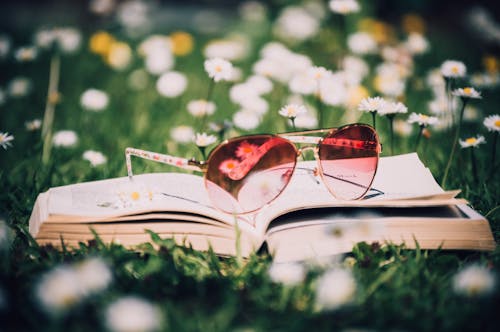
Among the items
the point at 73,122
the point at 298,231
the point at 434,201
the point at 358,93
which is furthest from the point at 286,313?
the point at 73,122

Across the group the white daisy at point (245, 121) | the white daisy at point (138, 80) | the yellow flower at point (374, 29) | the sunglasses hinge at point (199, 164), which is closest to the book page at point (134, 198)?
the sunglasses hinge at point (199, 164)

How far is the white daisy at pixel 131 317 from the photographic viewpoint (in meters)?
0.84

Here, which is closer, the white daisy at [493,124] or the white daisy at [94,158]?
the white daisy at [493,124]

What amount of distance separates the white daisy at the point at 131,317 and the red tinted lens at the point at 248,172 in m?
0.41

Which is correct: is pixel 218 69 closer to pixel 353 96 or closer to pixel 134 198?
pixel 134 198

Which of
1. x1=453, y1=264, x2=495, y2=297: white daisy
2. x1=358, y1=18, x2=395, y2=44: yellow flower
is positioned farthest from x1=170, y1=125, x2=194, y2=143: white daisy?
x1=358, y1=18, x2=395, y2=44: yellow flower

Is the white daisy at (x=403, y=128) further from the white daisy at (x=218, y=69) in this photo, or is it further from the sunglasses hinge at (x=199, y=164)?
the sunglasses hinge at (x=199, y=164)

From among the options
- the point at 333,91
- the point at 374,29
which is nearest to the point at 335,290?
the point at 333,91

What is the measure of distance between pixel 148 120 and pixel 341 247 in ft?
4.74

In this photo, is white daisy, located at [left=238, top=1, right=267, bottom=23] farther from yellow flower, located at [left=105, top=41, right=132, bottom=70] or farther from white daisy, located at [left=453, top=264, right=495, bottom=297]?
white daisy, located at [left=453, top=264, right=495, bottom=297]

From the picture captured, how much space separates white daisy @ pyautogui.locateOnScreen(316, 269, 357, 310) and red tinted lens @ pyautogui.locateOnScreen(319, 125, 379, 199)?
1.09 ft

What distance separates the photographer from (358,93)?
2.26m

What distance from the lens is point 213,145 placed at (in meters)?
1.99

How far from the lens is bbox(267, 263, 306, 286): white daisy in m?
1.11
